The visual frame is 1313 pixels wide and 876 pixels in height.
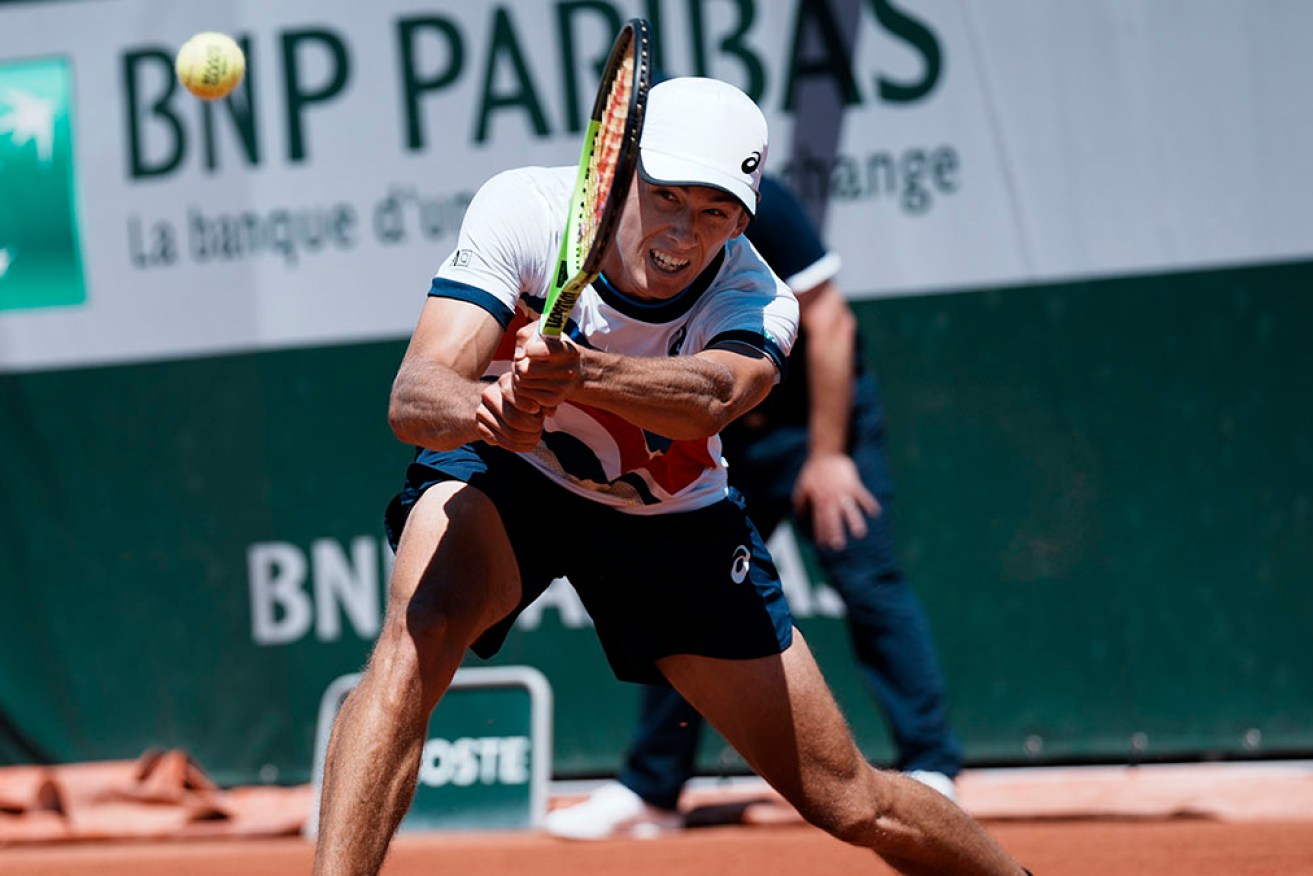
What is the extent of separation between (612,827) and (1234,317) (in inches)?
84.4

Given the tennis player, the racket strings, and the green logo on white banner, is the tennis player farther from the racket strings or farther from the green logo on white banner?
the green logo on white banner

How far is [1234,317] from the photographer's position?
4.89m

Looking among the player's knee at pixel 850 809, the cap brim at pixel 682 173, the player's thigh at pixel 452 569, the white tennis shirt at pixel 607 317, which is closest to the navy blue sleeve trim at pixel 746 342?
the white tennis shirt at pixel 607 317

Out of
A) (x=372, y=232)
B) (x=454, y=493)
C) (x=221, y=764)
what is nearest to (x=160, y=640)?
(x=221, y=764)

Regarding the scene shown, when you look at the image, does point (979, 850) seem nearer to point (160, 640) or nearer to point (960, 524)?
point (960, 524)

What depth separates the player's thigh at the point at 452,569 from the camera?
104 inches

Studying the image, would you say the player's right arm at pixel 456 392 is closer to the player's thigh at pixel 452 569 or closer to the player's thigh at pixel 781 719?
the player's thigh at pixel 452 569

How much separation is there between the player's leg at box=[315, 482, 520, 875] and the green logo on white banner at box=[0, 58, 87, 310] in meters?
3.01

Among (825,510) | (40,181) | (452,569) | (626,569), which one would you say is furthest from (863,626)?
(40,181)

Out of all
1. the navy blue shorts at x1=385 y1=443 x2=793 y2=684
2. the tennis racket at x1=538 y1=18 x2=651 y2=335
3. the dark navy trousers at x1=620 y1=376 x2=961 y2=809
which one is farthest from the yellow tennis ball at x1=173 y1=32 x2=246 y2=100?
the dark navy trousers at x1=620 y1=376 x2=961 y2=809

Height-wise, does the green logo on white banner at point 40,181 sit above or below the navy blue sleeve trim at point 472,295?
above

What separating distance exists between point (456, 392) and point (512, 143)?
2.74 m

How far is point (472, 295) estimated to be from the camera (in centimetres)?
267

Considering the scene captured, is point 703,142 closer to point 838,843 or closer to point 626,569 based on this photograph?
point 626,569
